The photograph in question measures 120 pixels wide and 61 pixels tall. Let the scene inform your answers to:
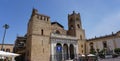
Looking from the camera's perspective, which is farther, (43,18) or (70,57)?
(70,57)

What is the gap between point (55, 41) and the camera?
1406 inches

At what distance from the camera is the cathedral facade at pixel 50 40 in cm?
3203

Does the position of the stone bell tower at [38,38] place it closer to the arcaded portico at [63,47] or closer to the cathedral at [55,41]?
the cathedral at [55,41]

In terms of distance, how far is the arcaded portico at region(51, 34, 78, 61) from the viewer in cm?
3512

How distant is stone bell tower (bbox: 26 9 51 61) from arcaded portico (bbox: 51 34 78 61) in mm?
1716

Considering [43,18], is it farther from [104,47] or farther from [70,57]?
[104,47]

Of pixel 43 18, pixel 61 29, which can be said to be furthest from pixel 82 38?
pixel 43 18

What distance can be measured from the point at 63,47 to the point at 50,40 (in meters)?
5.18

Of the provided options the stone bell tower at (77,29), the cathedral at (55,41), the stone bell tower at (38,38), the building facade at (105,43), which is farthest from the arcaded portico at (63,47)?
the building facade at (105,43)

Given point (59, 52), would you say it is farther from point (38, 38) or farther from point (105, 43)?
point (105, 43)

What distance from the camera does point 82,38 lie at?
1678 inches

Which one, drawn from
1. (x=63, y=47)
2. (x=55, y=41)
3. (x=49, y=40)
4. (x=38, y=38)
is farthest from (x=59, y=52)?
(x=38, y=38)

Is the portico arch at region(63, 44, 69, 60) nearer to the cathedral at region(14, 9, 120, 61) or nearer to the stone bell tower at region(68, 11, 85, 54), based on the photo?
the cathedral at region(14, 9, 120, 61)

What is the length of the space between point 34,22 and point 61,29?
1063 cm
